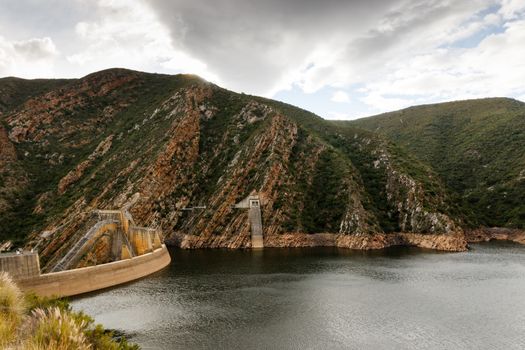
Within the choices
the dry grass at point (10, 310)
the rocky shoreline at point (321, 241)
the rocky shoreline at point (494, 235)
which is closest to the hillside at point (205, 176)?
the rocky shoreline at point (321, 241)

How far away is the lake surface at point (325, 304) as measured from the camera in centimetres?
3844

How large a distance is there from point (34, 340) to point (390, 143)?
133173 millimetres

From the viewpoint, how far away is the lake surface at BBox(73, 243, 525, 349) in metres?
38.4

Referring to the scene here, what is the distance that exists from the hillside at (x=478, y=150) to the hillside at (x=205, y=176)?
54.2ft

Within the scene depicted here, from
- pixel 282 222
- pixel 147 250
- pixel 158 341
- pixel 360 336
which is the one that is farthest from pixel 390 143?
pixel 158 341

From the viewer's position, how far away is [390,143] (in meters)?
133

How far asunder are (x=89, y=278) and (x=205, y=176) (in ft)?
211

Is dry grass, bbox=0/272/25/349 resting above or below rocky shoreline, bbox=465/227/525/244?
above

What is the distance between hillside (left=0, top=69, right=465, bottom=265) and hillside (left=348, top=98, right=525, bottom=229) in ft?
54.2

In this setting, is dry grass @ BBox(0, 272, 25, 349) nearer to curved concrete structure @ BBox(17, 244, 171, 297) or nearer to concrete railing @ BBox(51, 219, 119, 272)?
curved concrete structure @ BBox(17, 244, 171, 297)

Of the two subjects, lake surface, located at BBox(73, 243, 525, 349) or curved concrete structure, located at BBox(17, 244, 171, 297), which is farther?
curved concrete structure, located at BBox(17, 244, 171, 297)

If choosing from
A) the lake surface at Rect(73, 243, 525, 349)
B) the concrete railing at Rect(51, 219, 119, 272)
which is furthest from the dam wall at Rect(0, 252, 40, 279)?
the concrete railing at Rect(51, 219, 119, 272)

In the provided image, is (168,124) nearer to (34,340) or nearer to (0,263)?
Answer: (0,263)

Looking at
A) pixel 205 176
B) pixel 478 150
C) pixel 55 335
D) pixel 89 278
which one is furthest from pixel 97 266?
pixel 478 150
